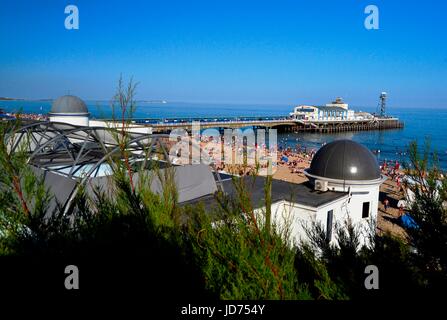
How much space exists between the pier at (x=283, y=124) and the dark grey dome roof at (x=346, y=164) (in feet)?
143

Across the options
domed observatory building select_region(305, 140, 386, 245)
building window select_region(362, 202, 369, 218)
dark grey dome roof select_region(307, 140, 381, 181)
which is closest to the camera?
domed observatory building select_region(305, 140, 386, 245)

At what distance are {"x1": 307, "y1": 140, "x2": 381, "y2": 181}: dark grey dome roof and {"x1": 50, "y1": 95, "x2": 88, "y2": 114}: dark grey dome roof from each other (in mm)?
20466

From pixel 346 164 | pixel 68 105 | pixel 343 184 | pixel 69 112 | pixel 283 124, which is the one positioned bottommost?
pixel 343 184

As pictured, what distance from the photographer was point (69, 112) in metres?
27.3

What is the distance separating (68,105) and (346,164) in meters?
22.2

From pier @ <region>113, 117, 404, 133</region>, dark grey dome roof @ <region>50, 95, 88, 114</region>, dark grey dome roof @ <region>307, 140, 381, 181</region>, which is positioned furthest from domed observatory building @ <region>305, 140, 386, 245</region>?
pier @ <region>113, 117, 404, 133</region>

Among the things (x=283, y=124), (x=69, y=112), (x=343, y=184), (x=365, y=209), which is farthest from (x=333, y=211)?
(x=283, y=124)

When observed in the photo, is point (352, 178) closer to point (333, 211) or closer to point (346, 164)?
point (346, 164)

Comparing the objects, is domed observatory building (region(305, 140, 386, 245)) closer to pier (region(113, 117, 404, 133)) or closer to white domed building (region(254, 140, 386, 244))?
white domed building (region(254, 140, 386, 244))

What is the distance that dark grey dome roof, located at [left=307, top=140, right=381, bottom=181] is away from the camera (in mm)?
14000

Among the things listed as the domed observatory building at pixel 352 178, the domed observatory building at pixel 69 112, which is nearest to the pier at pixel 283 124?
the domed observatory building at pixel 69 112

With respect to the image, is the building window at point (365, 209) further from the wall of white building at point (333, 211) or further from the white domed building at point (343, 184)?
the wall of white building at point (333, 211)

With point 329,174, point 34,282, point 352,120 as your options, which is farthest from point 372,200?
point 352,120
